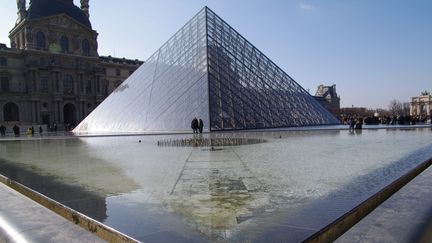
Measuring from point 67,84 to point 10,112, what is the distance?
9.90 meters

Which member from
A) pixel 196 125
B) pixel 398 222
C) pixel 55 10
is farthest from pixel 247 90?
pixel 55 10

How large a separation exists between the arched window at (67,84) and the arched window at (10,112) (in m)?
7.84

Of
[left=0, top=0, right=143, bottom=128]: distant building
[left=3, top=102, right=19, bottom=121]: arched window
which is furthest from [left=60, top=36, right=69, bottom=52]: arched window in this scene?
[left=3, top=102, right=19, bottom=121]: arched window

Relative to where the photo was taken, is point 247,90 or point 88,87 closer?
point 247,90

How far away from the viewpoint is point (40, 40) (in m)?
57.2

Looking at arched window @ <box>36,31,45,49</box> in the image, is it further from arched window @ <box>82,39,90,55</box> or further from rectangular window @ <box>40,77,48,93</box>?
arched window @ <box>82,39,90,55</box>

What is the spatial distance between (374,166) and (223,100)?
15239 mm

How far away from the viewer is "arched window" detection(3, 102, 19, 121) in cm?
5347

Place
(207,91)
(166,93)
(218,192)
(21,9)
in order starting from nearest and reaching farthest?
(218,192) → (207,91) → (166,93) → (21,9)

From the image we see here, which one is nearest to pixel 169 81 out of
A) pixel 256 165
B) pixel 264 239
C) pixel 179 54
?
pixel 179 54

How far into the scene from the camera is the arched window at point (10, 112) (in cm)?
5347

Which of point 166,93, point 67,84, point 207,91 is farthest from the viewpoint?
point 67,84

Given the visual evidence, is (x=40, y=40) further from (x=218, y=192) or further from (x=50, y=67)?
(x=218, y=192)

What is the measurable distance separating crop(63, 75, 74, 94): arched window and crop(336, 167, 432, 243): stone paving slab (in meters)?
62.6
